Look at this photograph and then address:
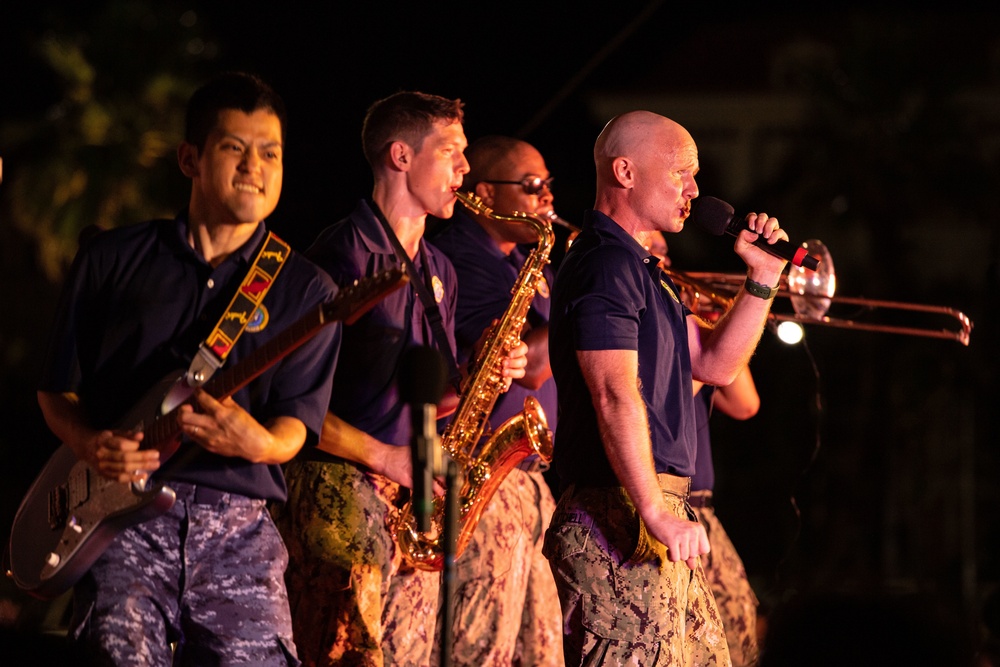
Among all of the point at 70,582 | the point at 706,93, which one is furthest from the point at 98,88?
the point at 706,93

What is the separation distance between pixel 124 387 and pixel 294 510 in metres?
1.17

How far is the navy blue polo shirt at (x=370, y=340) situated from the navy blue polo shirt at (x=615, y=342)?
102 cm

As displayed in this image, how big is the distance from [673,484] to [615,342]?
0.54 m

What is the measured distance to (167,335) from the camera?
4594mm

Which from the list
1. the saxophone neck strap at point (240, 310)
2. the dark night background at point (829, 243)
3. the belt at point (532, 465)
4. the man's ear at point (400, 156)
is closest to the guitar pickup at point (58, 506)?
the saxophone neck strap at point (240, 310)

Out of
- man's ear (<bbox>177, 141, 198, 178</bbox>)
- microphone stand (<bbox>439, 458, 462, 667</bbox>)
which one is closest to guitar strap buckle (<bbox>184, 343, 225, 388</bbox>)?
man's ear (<bbox>177, 141, 198, 178</bbox>)

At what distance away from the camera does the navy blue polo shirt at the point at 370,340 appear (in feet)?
18.7

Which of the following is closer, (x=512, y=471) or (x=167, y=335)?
(x=167, y=335)

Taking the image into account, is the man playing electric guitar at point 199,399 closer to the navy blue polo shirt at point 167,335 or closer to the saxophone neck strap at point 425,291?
the navy blue polo shirt at point 167,335

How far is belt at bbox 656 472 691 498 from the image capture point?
15.4 feet

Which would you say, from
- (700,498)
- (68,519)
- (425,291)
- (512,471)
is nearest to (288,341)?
(68,519)

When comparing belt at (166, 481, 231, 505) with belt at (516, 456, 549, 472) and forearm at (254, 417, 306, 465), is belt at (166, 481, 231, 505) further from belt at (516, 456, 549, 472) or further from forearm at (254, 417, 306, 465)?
belt at (516, 456, 549, 472)

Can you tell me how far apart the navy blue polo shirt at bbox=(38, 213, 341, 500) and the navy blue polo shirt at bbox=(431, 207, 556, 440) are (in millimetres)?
1910

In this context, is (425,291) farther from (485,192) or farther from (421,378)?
(421,378)
